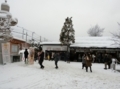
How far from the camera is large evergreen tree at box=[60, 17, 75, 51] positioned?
30.0m

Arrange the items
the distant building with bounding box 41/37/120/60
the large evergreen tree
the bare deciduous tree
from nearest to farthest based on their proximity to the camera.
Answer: the distant building with bounding box 41/37/120/60 → the large evergreen tree → the bare deciduous tree

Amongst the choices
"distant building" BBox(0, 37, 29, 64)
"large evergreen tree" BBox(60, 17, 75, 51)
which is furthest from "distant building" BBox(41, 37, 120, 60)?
"distant building" BBox(0, 37, 29, 64)

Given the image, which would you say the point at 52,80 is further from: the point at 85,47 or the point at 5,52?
the point at 85,47

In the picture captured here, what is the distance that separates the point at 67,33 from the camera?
30.3 m

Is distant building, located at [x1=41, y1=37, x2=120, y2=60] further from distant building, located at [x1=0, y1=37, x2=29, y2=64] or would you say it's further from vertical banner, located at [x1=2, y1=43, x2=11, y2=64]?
vertical banner, located at [x1=2, y1=43, x2=11, y2=64]

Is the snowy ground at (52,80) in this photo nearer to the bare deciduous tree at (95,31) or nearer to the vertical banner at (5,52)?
the vertical banner at (5,52)

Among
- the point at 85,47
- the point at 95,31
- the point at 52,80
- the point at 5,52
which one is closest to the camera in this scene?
the point at 52,80

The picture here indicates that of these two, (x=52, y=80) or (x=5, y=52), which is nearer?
(x=52, y=80)

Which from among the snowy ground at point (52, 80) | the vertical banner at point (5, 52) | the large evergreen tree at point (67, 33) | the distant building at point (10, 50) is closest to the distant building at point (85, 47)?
the large evergreen tree at point (67, 33)

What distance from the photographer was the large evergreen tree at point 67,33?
29980mm

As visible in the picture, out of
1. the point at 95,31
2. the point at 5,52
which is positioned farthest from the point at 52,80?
the point at 95,31

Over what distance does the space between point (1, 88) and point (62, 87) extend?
289cm

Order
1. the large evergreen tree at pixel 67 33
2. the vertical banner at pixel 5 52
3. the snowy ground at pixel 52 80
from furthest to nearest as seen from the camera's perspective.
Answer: the large evergreen tree at pixel 67 33
the vertical banner at pixel 5 52
the snowy ground at pixel 52 80

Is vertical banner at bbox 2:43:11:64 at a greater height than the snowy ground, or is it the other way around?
vertical banner at bbox 2:43:11:64
